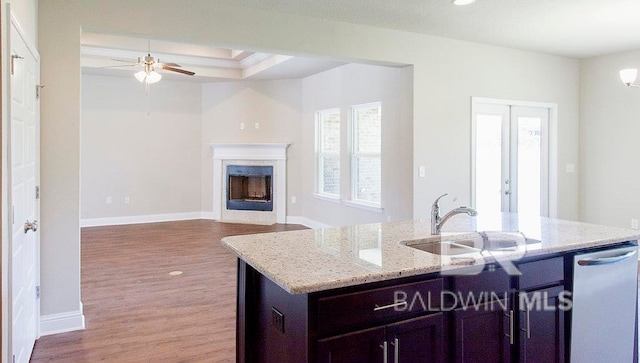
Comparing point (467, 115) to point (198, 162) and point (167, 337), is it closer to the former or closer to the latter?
point (167, 337)

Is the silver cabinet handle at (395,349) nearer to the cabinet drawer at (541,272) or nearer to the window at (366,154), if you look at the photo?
the cabinet drawer at (541,272)

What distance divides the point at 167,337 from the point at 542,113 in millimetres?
5292

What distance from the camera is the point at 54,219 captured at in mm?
3213

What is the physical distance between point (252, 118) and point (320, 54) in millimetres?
4258

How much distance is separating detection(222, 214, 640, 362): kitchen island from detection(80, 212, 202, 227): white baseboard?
21.7 feet

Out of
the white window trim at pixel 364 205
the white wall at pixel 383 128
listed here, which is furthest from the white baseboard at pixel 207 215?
the white window trim at pixel 364 205

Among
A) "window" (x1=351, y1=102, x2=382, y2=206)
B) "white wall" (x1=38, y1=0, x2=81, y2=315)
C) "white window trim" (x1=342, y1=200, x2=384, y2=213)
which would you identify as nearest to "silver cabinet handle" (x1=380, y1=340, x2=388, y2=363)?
"white wall" (x1=38, y1=0, x2=81, y2=315)

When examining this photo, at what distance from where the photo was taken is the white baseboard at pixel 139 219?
Result: 7.81 m

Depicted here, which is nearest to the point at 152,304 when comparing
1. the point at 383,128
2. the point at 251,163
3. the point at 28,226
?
the point at 28,226

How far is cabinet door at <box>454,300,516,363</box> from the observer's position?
1.90m

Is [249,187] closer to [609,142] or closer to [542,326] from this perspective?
[609,142]

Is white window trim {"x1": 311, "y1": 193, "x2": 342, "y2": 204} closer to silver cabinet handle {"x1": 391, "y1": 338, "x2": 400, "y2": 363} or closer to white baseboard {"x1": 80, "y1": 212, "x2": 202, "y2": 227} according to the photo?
white baseboard {"x1": 80, "y1": 212, "x2": 202, "y2": 227}

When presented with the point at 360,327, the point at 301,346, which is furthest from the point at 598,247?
the point at 301,346

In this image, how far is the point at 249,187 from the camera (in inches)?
339
